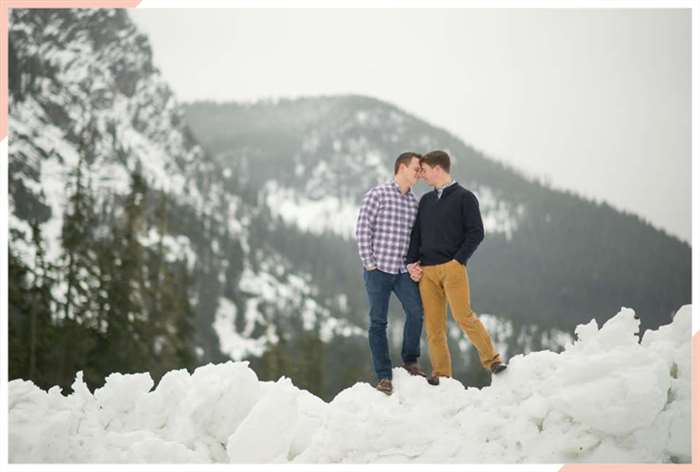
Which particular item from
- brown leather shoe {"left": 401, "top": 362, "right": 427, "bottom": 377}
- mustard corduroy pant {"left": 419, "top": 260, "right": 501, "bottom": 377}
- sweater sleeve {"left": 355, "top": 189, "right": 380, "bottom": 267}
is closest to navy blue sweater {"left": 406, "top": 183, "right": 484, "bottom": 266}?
mustard corduroy pant {"left": 419, "top": 260, "right": 501, "bottom": 377}

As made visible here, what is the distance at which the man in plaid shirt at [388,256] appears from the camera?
624cm

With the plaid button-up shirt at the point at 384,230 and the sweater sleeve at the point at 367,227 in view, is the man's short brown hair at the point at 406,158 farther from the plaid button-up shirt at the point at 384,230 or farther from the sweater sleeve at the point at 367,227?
the sweater sleeve at the point at 367,227

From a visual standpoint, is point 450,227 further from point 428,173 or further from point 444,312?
point 444,312

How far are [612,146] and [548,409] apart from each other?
16978 mm

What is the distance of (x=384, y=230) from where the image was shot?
6262 mm

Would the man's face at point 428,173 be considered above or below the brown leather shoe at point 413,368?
above

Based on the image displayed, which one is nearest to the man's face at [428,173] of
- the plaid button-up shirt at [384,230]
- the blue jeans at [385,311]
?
the plaid button-up shirt at [384,230]

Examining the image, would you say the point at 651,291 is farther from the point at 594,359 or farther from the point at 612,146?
the point at 594,359

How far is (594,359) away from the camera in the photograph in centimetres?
556

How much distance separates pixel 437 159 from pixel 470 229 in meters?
0.81

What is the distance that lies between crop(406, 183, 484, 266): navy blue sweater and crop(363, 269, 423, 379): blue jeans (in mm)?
347

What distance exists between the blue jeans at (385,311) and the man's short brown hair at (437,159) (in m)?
1.19

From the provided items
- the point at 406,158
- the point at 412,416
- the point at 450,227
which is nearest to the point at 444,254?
the point at 450,227

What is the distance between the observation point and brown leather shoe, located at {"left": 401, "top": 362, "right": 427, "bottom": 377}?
252 inches
